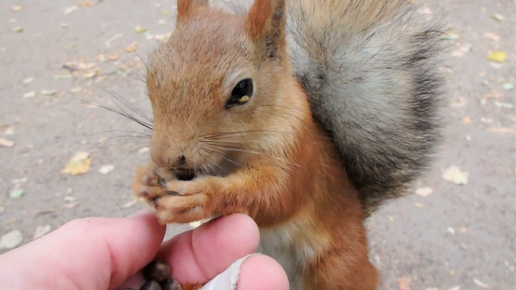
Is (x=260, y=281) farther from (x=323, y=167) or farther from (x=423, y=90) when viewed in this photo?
(x=423, y=90)

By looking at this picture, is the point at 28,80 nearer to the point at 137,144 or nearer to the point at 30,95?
the point at 30,95

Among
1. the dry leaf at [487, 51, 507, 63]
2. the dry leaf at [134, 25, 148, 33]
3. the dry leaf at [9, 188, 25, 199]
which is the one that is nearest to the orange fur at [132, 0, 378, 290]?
the dry leaf at [9, 188, 25, 199]

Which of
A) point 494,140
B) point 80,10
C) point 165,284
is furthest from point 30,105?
point 494,140

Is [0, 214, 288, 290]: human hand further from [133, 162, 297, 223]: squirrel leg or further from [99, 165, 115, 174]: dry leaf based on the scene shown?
[99, 165, 115, 174]: dry leaf

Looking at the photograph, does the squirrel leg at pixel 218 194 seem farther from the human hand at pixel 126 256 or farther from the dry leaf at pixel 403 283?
the dry leaf at pixel 403 283

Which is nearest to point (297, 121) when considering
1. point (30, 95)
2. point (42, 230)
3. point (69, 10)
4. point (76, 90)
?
point (42, 230)

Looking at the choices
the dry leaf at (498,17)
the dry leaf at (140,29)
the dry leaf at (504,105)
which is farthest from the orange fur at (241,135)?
the dry leaf at (498,17)
